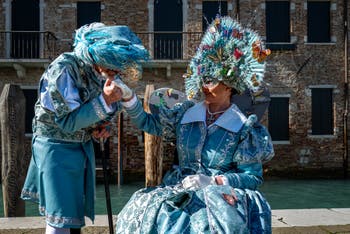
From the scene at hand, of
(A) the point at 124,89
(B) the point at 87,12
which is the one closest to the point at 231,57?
(A) the point at 124,89

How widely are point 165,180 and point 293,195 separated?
A: 9.44m

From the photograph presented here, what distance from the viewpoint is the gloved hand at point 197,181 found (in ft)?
6.96

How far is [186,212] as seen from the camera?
6.55 ft

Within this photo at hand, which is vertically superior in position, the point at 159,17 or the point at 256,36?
the point at 159,17

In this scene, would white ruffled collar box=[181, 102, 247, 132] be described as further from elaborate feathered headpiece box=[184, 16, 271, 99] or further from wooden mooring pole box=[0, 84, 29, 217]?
wooden mooring pole box=[0, 84, 29, 217]

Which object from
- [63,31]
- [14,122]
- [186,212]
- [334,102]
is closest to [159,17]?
[63,31]

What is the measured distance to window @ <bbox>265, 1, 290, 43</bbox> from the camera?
14.3 metres

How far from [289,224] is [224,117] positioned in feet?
5.02

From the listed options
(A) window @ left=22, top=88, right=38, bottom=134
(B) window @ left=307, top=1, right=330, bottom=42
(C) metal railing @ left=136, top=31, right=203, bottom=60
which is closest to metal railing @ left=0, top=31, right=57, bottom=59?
(A) window @ left=22, top=88, right=38, bottom=134

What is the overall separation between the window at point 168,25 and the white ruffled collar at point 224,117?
11531 mm

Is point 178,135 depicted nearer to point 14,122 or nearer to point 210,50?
point 210,50

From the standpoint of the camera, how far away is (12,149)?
5012 millimetres

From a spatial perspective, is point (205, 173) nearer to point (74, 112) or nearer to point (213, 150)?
point (213, 150)

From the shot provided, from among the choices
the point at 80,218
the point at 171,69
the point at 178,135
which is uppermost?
the point at 171,69
